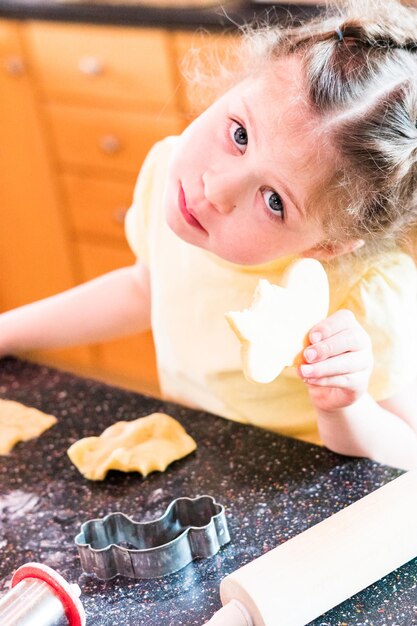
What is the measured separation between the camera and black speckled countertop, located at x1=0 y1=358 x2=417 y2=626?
30.0 inches

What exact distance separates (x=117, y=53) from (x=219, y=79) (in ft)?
3.73

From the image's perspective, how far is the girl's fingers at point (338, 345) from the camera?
0.84 m

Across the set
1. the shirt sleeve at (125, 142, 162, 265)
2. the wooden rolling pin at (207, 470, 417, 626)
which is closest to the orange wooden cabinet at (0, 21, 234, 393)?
the shirt sleeve at (125, 142, 162, 265)

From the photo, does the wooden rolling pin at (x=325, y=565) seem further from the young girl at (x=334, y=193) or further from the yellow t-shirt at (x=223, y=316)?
the yellow t-shirt at (x=223, y=316)

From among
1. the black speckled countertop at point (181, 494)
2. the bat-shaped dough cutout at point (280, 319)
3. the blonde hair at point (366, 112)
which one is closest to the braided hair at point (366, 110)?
the blonde hair at point (366, 112)

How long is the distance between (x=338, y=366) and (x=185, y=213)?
0.25 metres

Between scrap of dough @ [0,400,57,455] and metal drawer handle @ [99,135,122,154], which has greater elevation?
metal drawer handle @ [99,135,122,154]

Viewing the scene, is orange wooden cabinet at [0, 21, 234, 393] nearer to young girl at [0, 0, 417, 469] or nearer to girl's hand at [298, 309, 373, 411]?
young girl at [0, 0, 417, 469]

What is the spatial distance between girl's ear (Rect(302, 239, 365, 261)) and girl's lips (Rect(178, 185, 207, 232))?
123 millimetres

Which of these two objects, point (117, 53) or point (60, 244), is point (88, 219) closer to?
point (60, 244)

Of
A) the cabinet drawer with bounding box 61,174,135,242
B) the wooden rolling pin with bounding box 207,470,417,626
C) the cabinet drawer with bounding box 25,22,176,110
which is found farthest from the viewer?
the cabinet drawer with bounding box 61,174,135,242

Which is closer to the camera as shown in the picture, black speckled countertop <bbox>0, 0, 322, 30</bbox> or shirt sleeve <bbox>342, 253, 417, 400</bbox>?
shirt sleeve <bbox>342, 253, 417, 400</bbox>

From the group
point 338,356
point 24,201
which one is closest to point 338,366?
point 338,356

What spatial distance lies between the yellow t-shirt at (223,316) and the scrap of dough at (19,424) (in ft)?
0.86
